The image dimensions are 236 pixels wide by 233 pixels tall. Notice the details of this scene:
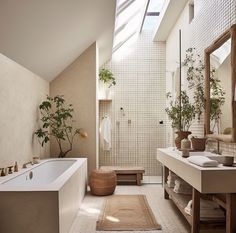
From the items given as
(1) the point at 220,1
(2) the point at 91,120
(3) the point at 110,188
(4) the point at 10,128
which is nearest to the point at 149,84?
(2) the point at 91,120

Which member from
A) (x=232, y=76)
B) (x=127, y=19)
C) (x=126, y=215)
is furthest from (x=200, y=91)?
(x=127, y=19)

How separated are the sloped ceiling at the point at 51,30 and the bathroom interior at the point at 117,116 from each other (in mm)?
18

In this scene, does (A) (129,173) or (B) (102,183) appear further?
(A) (129,173)

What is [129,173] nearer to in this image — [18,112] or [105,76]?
[105,76]

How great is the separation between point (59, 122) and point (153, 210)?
6.67 ft

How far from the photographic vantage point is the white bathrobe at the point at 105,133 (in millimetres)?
5633

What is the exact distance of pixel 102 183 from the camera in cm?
423

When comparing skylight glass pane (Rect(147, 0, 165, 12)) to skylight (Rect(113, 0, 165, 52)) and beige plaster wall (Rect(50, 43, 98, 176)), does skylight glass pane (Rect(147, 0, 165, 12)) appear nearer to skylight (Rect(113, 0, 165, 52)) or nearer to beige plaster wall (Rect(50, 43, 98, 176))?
skylight (Rect(113, 0, 165, 52))

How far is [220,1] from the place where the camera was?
3.00 meters

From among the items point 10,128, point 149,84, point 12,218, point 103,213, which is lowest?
point 103,213

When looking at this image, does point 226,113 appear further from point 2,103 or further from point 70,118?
point 70,118

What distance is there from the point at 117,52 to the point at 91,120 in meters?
1.93

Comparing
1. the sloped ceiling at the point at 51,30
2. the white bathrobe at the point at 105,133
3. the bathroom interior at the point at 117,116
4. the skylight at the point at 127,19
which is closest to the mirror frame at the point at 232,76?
the bathroom interior at the point at 117,116

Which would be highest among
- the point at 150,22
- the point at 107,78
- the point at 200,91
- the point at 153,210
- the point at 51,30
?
the point at 150,22
